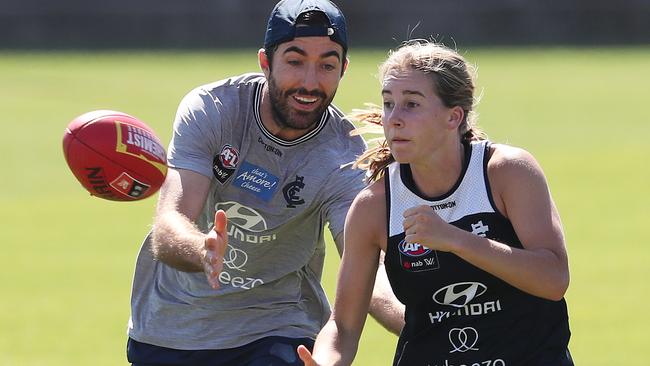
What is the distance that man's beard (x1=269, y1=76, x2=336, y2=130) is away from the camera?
6.54 metres

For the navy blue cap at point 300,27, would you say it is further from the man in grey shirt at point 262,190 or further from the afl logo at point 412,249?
the afl logo at point 412,249

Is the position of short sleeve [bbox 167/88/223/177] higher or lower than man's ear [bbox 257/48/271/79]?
lower

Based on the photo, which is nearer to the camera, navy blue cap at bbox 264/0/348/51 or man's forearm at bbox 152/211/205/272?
man's forearm at bbox 152/211/205/272

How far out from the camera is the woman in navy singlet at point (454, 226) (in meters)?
5.35

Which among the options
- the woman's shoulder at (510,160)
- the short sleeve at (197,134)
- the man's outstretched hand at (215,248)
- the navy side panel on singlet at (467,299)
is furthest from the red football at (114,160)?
the woman's shoulder at (510,160)

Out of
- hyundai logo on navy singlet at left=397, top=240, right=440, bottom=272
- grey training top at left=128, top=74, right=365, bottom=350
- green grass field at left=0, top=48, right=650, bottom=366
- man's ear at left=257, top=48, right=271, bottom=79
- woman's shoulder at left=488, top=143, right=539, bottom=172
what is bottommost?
green grass field at left=0, top=48, right=650, bottom=366

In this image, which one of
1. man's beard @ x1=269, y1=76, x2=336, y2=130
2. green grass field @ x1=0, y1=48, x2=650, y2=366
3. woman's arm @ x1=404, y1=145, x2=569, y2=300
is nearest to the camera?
woman's arm @ x1=404, y1=145, x2=569, y2=300

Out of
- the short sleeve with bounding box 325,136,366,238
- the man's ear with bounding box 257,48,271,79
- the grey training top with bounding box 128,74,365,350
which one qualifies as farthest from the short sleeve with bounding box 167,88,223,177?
the short sleeve with bounding box 325,136,366,238

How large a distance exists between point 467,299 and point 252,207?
1.65m

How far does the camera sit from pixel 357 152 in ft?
22.4

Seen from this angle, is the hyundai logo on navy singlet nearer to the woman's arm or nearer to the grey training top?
the woman's arm

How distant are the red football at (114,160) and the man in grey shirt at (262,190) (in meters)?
0.12

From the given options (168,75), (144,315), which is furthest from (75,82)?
(144,315)

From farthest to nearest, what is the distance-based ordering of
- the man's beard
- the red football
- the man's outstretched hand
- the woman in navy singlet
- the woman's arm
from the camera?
the man's beard → the red football → the man's outstretched hand → the woman in navy singlet → the woman's arm
